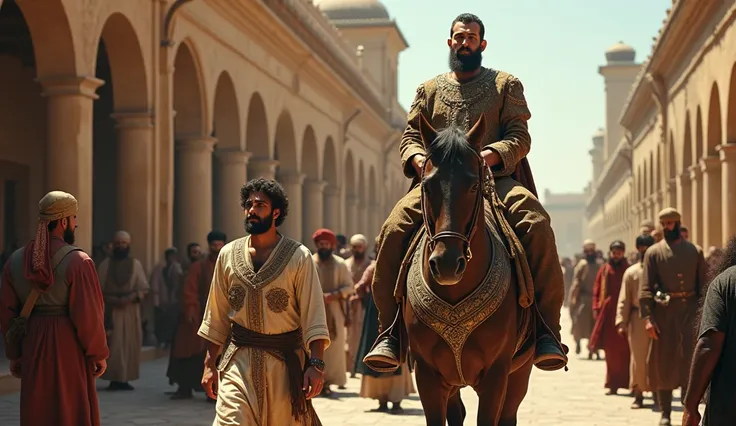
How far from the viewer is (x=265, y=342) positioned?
647 cm

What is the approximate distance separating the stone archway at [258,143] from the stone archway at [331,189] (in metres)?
9.86

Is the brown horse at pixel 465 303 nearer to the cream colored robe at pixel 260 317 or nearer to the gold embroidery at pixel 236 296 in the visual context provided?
the cream colored robe at pixel 260 317

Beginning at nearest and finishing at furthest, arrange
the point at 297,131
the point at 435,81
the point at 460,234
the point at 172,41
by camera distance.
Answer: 1. the point at 460,234
2. the point at 435,81
3. the point at 172,41
4. the point at 297,131

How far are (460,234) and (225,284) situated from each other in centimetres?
163

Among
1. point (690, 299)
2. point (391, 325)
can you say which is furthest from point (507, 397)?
point (690, 299)

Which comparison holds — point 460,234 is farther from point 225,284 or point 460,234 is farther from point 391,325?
point 225,284

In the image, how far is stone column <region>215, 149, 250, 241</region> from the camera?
2261 cm

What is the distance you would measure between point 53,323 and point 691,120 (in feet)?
68.0

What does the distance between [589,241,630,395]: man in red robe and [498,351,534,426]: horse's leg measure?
7869 millimetres

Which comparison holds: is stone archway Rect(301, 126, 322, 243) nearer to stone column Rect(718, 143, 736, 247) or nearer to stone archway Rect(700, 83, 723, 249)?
stone archway Rect(700, 83, 723, 249)

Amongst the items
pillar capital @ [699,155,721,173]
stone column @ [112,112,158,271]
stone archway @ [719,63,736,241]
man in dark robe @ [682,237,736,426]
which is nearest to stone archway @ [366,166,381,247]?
pillar capital @ [699,155,721,173]

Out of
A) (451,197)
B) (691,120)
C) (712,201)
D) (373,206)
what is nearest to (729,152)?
(712,201)

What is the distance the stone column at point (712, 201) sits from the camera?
2298 centimetres

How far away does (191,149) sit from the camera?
20031mm
